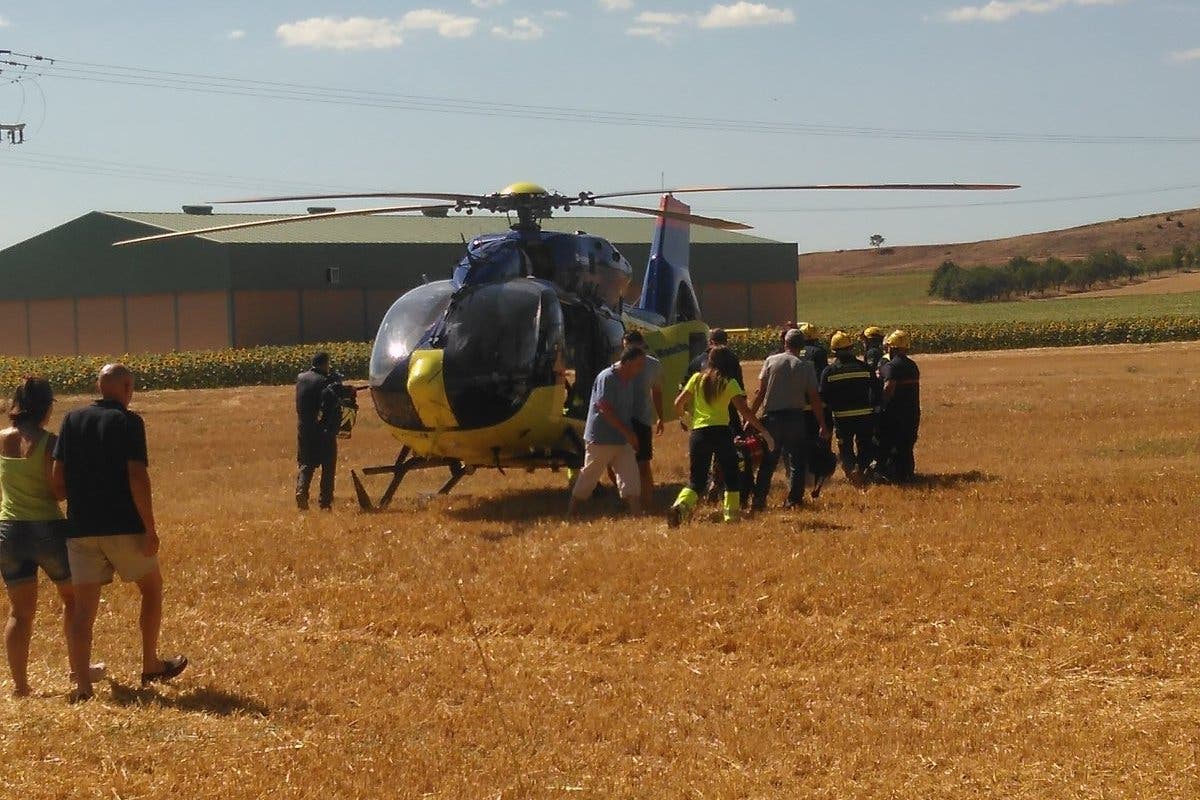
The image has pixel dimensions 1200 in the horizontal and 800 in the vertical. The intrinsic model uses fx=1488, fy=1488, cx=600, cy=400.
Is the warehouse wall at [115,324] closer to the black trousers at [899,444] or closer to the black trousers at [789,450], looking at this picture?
the black trousers at [899,444]

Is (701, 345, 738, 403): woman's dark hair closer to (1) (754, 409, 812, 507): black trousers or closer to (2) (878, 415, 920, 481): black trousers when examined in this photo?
(1) (754, 409, 812, 507): black trousers

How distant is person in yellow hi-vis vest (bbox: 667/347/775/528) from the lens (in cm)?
1262

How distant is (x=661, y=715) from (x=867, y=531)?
466 cm

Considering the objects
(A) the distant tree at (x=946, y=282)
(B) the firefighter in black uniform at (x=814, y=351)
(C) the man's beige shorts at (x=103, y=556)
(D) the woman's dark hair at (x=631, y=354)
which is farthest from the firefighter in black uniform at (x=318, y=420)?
(A) the distant tree at (x=946, y=282)

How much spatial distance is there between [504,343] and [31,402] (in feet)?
20.3

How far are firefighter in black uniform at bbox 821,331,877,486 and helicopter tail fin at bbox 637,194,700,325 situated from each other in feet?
15.1

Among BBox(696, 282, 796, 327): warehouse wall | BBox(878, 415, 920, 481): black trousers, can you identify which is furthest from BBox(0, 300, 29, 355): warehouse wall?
BBox(878, 415, 920, 481): black trousers

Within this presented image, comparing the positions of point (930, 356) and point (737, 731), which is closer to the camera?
point (737, 731)

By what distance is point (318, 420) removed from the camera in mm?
14977

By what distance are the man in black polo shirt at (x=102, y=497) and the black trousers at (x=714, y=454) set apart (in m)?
5.74

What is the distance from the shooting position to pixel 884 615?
370 inches

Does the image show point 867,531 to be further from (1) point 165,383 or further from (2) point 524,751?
(1) point 165,383

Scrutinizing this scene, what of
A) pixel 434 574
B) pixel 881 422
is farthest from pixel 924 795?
pixel 881 422

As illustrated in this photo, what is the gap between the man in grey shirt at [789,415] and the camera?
13328 mm
